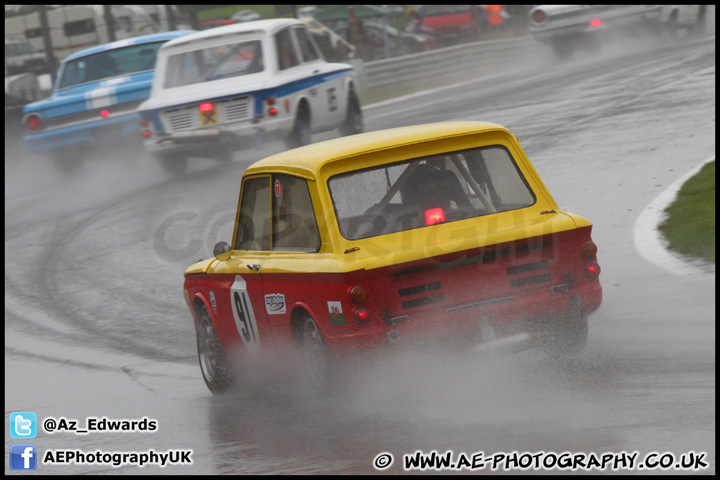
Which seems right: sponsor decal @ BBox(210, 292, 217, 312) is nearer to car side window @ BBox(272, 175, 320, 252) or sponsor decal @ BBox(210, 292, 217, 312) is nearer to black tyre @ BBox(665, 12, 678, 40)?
car side window @ BBox(272, 175, 320, 252)

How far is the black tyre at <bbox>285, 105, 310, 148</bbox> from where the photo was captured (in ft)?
50.2

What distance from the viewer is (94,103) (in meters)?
17.2

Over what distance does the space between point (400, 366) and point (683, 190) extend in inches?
247

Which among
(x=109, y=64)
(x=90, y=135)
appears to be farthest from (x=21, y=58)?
(x=90, y=135)

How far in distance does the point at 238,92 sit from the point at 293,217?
27.5 ft

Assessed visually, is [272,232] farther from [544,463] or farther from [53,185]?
[53,185]

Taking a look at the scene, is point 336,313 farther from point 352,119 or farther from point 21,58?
point 21,58

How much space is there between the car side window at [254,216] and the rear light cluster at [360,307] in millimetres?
1251

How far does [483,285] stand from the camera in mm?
6191

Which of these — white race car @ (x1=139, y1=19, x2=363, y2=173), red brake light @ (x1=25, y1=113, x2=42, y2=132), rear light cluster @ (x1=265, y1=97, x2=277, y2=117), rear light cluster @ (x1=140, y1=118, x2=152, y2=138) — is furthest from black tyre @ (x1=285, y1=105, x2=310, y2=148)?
red brake light @ (x1=25, y1=113, x2=42, y2=132)

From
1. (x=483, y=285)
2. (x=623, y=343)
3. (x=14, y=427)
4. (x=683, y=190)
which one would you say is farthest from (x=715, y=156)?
(x=14, y=427)

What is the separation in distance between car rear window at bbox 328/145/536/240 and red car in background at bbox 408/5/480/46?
114ft

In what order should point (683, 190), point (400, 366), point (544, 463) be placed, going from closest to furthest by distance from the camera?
A: 1. point (544, 463)
2. point (400, 366)
3. point (683, 190)

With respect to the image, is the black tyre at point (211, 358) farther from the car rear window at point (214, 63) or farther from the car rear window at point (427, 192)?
the car rear window at point (214, 63)
